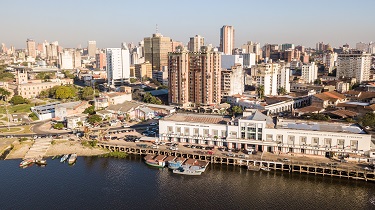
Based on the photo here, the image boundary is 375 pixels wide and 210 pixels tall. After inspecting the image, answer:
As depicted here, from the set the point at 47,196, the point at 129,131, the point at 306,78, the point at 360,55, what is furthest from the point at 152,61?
the point at 47,196

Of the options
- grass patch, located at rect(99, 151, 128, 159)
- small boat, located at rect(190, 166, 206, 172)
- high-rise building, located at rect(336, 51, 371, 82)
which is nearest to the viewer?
small boat, located at rect(190, 166, 206, 172)

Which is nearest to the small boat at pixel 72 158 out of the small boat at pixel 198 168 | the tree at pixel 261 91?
the small boat at pixel 198 168

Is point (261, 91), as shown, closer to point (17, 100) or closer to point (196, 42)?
point (17, 100)

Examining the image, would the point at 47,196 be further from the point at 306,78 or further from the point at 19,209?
the point at 306,78

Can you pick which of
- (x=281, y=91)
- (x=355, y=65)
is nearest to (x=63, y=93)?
(x=281, y=91)

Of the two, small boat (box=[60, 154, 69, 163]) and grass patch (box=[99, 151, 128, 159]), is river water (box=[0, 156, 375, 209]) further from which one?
grass patch (box=[99, 151, 128, 159])

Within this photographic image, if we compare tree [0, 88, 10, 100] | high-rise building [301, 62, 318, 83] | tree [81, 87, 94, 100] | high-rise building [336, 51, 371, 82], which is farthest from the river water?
high-rise building [336, 51, 371, 82]

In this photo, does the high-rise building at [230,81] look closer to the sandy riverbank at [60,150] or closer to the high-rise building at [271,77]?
the high-rise building at [271,77]
